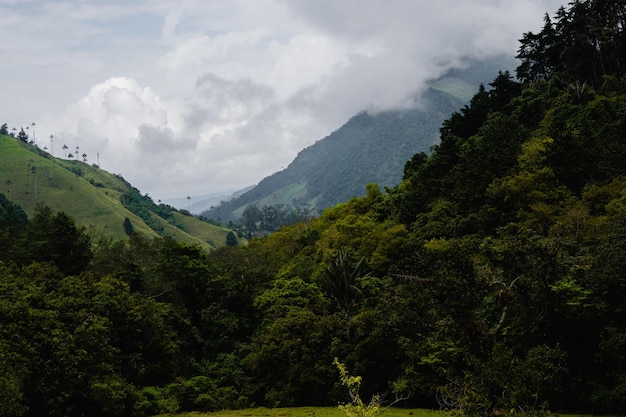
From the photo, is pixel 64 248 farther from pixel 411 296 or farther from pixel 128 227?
pixel 128 227

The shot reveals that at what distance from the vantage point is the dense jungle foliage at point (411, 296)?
25.3 meters

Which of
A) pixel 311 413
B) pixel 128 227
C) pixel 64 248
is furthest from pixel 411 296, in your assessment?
pixel 128 227

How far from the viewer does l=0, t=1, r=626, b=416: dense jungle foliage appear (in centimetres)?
2530

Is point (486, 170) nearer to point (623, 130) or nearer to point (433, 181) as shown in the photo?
point (433, 181)

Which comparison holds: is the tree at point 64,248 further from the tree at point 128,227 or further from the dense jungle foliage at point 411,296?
the tree at point 128,227

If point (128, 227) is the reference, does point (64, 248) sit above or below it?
below

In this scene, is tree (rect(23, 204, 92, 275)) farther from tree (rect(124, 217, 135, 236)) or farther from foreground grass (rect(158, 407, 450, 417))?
tree (rect(124, 217, 135, 236))

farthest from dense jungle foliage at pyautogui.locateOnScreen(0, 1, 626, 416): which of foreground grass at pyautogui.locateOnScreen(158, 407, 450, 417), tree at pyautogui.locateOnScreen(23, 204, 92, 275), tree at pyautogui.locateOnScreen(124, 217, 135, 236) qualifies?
tree at pyautogui.locateOnScreen(124, 217, 135, 236)

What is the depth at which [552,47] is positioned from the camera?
7019cm

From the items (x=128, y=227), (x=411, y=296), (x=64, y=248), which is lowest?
(x=411, y=296)

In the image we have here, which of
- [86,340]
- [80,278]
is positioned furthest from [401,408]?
[80,278]

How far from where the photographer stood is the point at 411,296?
93.6ft

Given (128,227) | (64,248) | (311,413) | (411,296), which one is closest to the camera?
(411,296)

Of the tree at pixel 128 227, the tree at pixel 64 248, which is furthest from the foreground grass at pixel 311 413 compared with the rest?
the tree at pixel 128 227
